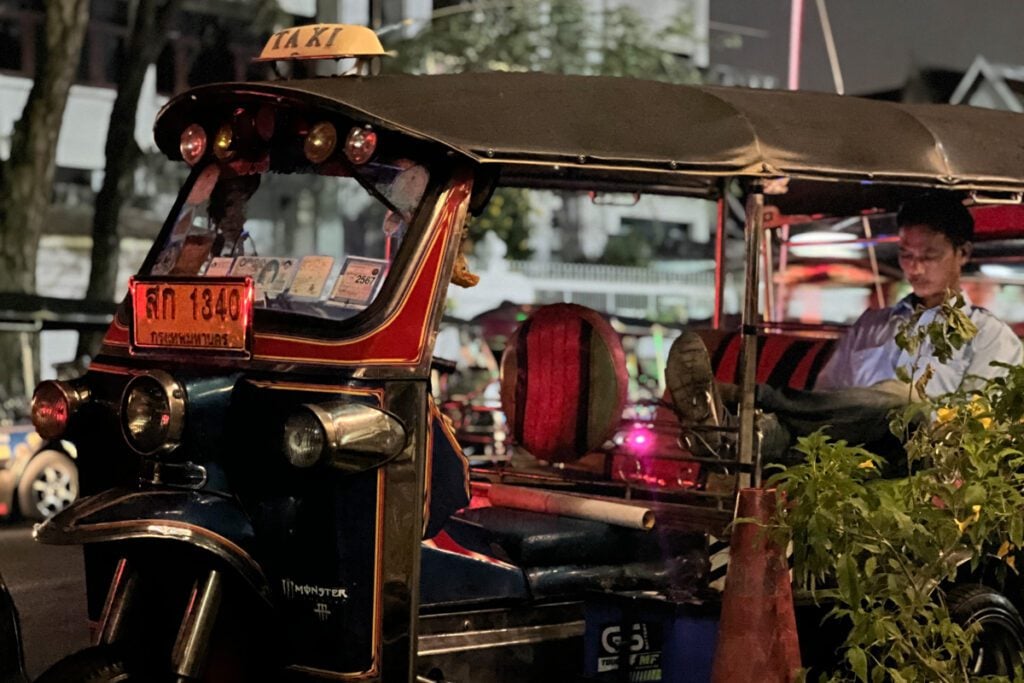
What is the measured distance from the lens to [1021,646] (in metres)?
5.14

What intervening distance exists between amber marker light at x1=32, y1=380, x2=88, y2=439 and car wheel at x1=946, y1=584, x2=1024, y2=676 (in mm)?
3024

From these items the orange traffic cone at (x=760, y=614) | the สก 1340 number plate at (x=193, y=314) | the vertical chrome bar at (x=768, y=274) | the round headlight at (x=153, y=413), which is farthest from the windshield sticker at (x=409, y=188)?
the vertical chrome bar at (x=768, y=274)

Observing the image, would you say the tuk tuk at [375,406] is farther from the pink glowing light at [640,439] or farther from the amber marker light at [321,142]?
the pink glowing light at [640,439]

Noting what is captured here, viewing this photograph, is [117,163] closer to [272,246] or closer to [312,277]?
[272,246]

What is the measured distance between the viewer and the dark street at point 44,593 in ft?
21.7

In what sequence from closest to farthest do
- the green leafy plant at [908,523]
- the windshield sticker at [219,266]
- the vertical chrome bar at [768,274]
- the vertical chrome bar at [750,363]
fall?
the green leafy plant at [908,523]
the windshield sticker at [219,266]
the vertical chrome bar at [750,363]
the vertical chrome bar at [768,274]

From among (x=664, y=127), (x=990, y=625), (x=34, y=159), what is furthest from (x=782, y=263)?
(x=34, y=159)

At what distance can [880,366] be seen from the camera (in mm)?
6090

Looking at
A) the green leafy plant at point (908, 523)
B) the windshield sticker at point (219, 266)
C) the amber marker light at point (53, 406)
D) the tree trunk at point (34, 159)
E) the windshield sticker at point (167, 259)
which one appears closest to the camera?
the green leafy plant at point (908, 523)

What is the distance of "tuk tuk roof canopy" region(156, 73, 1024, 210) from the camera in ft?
13.5

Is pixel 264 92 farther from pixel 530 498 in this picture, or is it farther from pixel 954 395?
pixel 954 395

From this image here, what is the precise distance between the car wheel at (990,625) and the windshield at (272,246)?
236 cm

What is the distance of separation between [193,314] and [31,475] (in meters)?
7.22

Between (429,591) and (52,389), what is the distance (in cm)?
134
